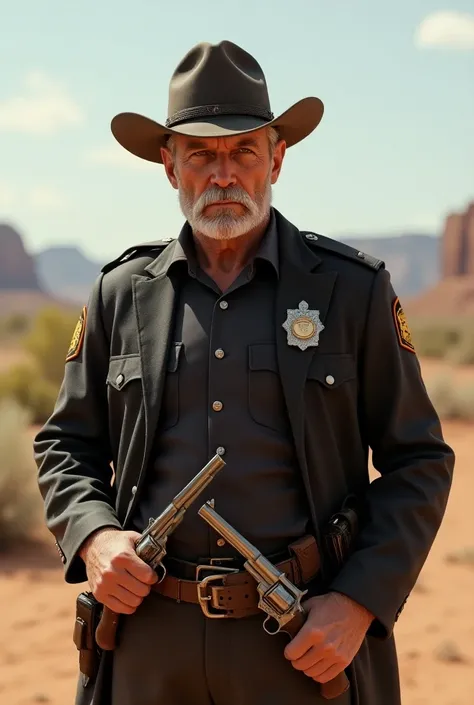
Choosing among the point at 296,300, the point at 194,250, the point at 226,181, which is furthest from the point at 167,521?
the point at 226,181

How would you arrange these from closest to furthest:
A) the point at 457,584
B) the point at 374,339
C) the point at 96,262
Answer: the point at 374,339 < the point at 457,584 < the point at 96,262

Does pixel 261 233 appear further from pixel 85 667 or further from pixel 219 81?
pixel 85 667

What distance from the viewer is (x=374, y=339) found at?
2586 mm

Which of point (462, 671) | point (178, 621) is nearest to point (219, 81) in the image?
point (178, 621)

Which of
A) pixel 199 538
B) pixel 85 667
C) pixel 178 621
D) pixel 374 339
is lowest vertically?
pixel 85 667

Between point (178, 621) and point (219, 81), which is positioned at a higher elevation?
point (219, 81)

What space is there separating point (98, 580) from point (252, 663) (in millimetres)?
474

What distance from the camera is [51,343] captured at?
17.1 meters

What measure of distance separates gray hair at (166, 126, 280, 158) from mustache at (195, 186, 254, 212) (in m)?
0.24

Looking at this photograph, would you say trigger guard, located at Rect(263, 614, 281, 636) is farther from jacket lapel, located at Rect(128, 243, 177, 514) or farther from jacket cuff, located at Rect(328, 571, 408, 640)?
jacket lapel, located at Rect(128, 243, 177, 514)

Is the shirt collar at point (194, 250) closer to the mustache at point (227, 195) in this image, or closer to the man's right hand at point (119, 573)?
the mustache at point (227, 195)

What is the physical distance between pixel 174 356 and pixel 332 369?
0.46 meters

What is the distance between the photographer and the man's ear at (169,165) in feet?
9.43

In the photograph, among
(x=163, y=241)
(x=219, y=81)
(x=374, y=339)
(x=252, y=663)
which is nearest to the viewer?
(x=252, y=663)
